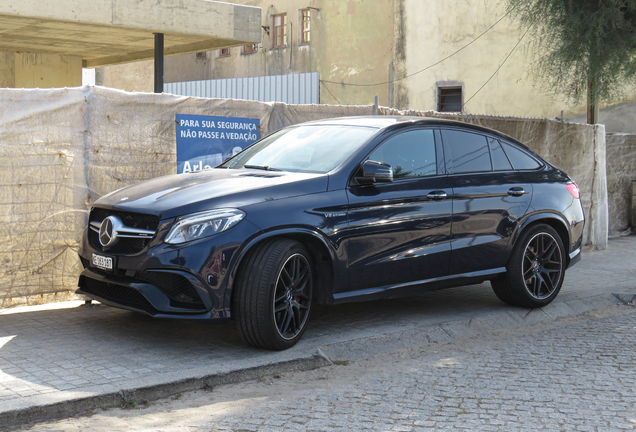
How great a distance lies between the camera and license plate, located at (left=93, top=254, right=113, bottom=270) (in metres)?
5.38

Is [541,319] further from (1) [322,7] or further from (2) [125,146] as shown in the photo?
(1) [322,7]

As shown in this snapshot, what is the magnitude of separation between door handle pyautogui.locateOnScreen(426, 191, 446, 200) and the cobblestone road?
1.27m

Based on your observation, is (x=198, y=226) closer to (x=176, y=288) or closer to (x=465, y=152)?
(x=176, y=288)

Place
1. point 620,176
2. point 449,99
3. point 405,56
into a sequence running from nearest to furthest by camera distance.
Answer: point 620,176
point 449,99
point 405,56

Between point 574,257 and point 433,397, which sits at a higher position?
point 574,257

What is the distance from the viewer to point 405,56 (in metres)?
25.0

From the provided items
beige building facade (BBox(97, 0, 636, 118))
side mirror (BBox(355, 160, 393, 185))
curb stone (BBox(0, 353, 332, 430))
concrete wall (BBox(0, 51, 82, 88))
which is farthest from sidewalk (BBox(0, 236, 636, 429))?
beige building facade (BBox(97, 0, 636, 118))

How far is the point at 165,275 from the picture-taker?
511cm

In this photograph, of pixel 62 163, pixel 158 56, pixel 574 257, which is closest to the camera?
pixel 62 163

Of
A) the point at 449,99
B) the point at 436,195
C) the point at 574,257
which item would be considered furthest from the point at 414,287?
the point at 449,99

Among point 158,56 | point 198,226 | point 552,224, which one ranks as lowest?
point 552,224

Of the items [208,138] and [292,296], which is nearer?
[292,296]

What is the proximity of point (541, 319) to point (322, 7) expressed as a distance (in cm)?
2335

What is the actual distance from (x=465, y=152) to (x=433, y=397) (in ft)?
9.46
